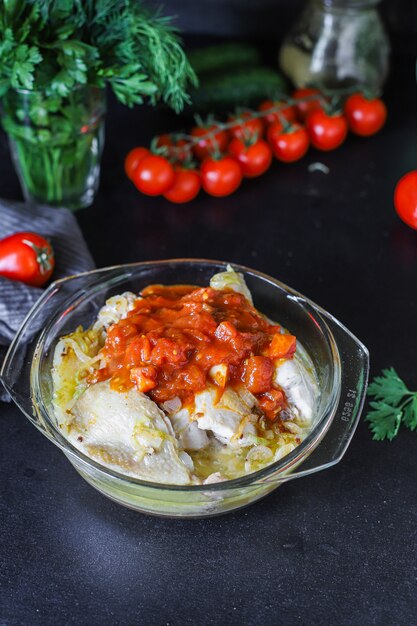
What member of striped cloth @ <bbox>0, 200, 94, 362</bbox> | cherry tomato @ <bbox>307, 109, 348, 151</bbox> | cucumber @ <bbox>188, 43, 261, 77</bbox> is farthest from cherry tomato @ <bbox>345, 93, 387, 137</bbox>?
striped cloth @ <bbox>0, 200, 94, 362</bbox>

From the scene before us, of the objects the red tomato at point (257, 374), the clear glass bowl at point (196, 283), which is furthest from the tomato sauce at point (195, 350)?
the clear glass bowl at point (196, 283)

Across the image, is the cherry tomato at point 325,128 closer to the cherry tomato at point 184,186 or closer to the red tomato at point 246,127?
the red tomato at point 246,127

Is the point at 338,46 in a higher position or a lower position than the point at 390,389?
higher

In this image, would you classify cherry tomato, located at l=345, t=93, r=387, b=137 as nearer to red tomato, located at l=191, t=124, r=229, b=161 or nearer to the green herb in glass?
red tomato, located at l=191, t=124, r=229, b=161

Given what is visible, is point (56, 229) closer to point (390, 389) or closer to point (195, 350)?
point (195, 350)

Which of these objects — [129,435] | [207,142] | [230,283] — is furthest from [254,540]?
[207,142]

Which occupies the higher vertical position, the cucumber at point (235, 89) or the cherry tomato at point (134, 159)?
the cucumber at point (235, 89)
